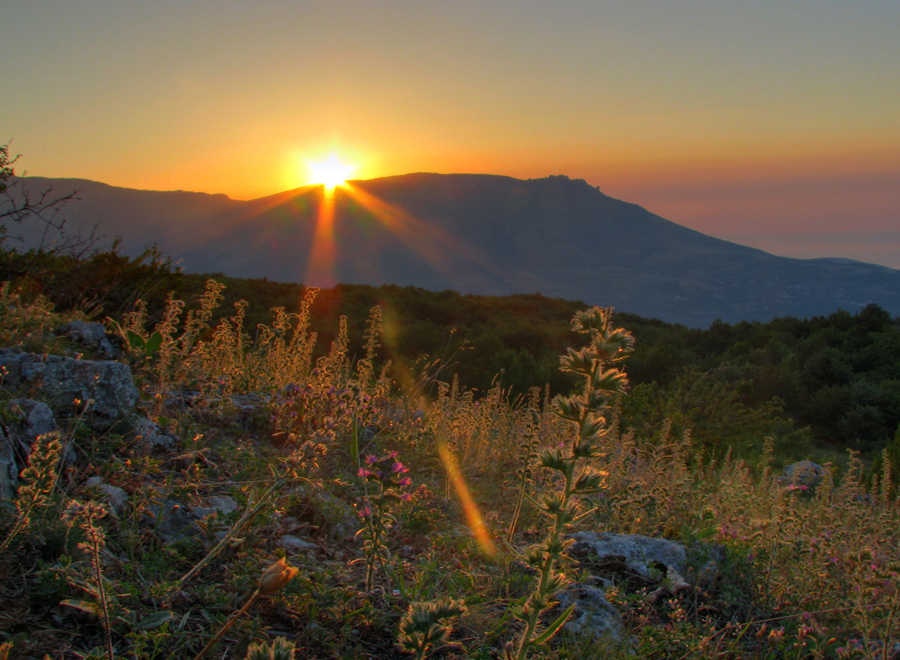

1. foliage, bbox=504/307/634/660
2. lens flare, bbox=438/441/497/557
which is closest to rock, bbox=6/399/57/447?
lens flare, bbox=438/441/497/557

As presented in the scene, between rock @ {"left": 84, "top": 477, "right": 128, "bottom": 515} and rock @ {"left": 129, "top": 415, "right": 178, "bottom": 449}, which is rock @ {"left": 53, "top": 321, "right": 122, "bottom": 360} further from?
rock @ {"left": 84, "top": 477, "right": 128, "bottom": 515}

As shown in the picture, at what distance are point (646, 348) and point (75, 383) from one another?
21601 millimetres

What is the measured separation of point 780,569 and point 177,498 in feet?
10.4

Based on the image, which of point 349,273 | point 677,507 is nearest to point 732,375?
point 677,507

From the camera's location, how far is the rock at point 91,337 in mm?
4133

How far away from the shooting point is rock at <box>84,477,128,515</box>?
2.26 m

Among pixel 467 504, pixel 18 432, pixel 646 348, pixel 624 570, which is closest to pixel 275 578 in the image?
pixel 18 432

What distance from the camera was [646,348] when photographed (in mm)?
22016

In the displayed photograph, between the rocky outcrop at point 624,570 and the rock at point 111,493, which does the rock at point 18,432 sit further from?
the rocky outcrop at point 624,570

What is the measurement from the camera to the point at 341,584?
222cm

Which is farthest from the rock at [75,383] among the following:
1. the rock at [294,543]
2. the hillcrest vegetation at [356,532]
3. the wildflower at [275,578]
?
the wildflower at [275,578]

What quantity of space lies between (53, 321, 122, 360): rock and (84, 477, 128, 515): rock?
2.08 m

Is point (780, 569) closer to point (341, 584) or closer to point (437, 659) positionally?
point (437, 659)

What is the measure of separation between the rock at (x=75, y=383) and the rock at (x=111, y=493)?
530 mm
